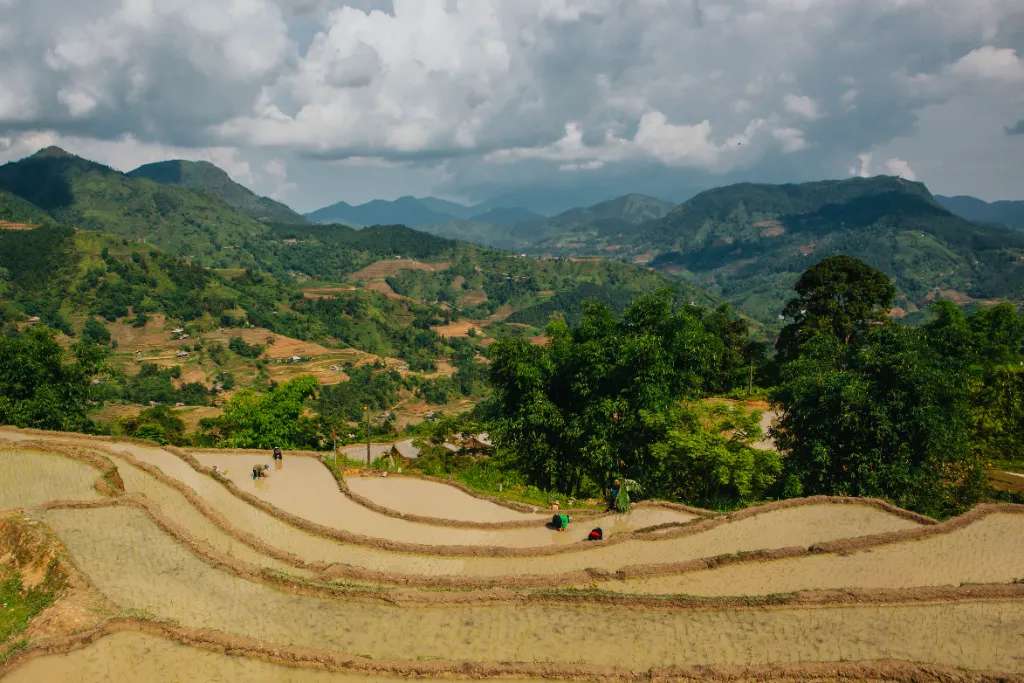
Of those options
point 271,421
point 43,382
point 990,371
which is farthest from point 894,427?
point 43,382

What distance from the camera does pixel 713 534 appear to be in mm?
20922

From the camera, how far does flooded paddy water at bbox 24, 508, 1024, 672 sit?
44.2 feet

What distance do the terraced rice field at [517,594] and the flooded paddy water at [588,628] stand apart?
5 cm

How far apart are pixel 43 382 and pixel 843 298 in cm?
5707

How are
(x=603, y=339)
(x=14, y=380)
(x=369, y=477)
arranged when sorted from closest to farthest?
(x=603, y=339) → (x=369, y=477) → (x=14, y=380)

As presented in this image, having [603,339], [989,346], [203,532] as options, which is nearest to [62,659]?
[203,532]

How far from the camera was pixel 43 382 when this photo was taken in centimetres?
3869

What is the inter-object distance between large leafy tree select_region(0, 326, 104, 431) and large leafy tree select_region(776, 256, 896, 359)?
50741 mm

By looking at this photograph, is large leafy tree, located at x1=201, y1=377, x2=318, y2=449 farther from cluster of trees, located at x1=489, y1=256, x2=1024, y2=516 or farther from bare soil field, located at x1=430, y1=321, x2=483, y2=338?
bare soil field, located at x1=430, y1=321, x2=483, y2=338

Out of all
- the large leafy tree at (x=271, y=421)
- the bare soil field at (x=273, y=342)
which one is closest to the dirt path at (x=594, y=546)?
the large leafy tree at (x=271, y=421)

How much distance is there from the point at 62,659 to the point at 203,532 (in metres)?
7.93

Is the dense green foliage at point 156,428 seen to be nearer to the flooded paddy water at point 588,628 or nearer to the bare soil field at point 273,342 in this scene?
the flooded paddy water at point 588,628

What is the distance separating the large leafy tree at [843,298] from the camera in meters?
49.7

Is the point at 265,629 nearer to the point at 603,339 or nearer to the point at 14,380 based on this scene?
the point at 603,339
